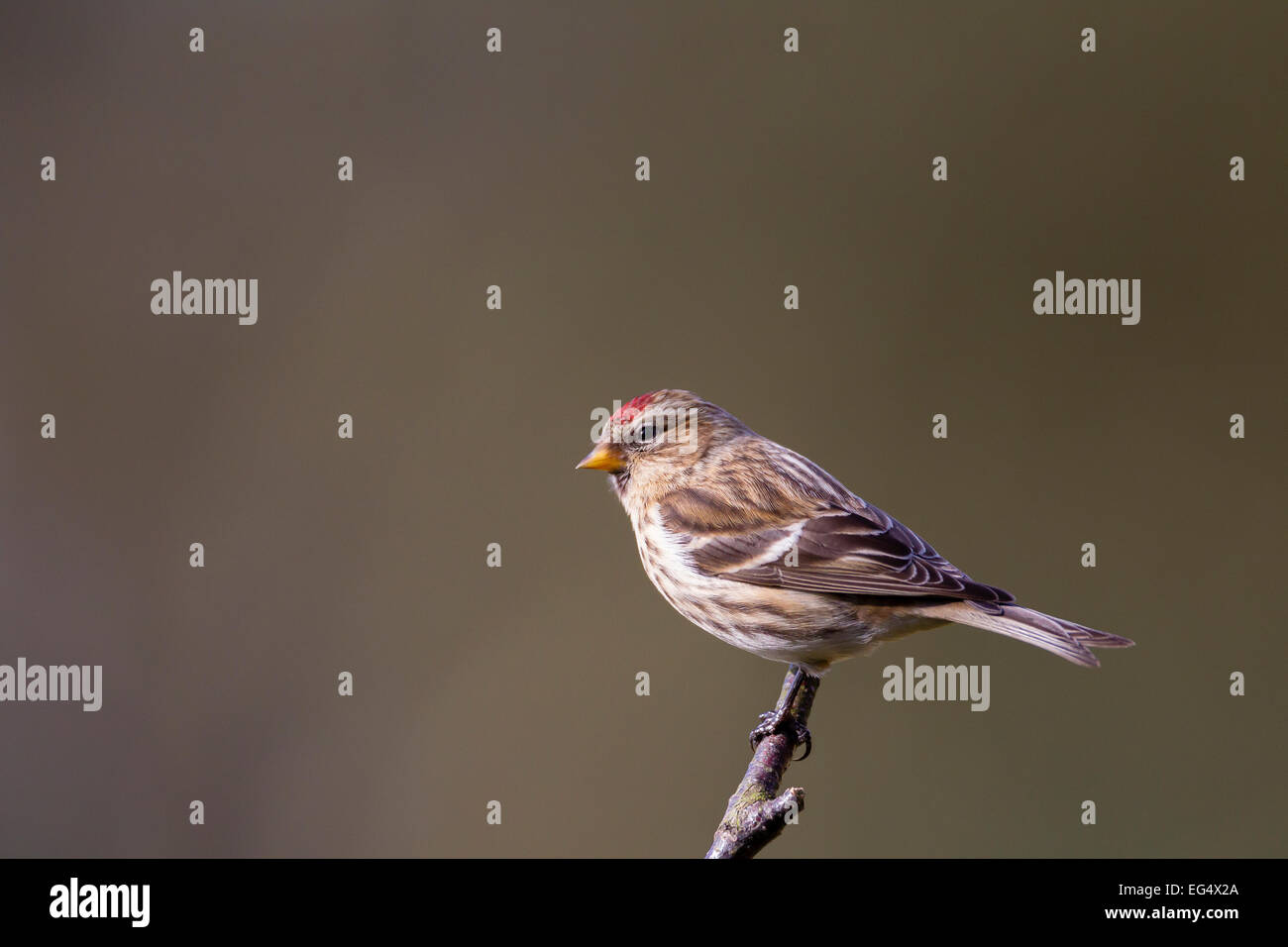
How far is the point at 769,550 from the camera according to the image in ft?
11.2

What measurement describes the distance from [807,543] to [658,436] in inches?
24.6

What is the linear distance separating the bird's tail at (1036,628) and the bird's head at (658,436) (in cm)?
90

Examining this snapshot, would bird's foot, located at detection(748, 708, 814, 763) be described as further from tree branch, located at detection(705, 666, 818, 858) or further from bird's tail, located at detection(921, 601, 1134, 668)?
bird's tail, located at detection(921, 601, 1134, 668)

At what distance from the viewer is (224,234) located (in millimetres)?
7332

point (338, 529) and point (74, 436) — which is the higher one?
point (74, 436)

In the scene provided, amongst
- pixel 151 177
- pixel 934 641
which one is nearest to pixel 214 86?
pixel 151 177

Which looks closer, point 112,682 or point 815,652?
point 815,652

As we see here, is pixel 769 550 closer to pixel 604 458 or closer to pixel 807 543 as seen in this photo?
pixel 807 543

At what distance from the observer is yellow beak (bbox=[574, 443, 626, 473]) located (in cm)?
375

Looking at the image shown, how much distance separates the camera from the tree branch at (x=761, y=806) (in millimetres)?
2197

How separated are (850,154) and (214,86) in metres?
3.96

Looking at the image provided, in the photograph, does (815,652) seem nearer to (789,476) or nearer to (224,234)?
(789,476)

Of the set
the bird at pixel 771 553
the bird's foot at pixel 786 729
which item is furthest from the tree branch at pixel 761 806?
the bird at pixel 771 553

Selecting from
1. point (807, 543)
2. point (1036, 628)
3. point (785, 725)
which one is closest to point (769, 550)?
point (807, 543)
